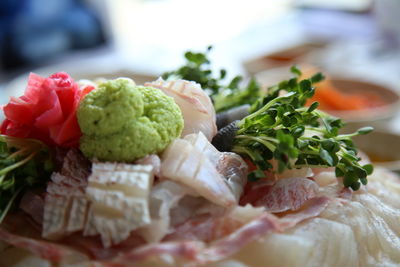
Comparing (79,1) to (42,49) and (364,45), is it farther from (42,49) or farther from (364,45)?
(364,45)

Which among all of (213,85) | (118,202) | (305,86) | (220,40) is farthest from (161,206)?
(220,40)

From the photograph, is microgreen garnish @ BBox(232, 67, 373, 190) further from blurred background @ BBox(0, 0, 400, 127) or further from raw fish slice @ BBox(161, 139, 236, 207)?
blurred background @ BBox(0, 0, 400, 127)

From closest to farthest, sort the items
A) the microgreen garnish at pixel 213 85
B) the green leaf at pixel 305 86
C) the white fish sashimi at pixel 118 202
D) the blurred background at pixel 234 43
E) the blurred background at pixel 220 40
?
the white fish sashimi at pixel 118 202 → the green leaf at pixel 305 86 → the microgreen garnish at pixel 213 85 → the blurred background at pixel 234 43 → the blurred background at pixel 220 40

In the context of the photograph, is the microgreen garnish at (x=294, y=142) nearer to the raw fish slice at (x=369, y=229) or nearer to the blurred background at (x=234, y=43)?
the raw fish slice at (x=369, y=229)

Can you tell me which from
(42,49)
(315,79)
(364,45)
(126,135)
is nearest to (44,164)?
(126,135)

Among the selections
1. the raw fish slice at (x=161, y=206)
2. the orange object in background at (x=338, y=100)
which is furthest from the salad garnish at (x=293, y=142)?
the orange object in background at (x=338, y=100)

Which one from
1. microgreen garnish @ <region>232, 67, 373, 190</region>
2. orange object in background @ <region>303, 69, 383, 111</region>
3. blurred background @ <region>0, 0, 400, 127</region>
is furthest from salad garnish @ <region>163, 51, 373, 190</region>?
orange object in background @ <region>303, 69, 383, 111</region>
